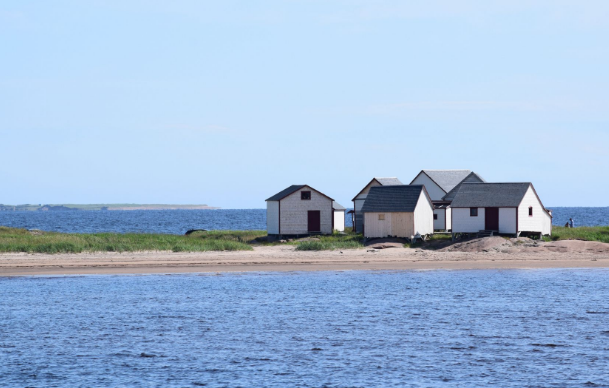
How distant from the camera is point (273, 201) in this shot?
63.1m

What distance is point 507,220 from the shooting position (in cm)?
5444

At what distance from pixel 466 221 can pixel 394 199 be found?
5.69 metres

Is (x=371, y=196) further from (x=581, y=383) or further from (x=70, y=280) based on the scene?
(x=581, y=383)

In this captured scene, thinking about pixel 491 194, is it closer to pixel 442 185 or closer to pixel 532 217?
→ pixel 532 217

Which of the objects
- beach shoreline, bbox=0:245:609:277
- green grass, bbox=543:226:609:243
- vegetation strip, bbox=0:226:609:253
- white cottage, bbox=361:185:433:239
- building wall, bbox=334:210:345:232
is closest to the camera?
beach shoreline, bbox=0:245:609:277

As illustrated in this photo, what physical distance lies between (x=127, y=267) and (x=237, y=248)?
37.8 feet

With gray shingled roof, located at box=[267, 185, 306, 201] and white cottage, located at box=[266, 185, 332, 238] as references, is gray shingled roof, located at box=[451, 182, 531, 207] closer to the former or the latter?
white cottage, located at box=[266, 185, 332, 238]

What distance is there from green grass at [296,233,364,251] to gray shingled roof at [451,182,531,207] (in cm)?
798

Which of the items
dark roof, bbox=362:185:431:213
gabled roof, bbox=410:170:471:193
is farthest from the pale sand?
gabled roof, bbox=410:170:471:193

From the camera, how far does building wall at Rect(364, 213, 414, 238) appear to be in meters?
56.0

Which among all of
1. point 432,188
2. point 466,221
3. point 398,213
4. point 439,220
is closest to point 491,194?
point 466,221

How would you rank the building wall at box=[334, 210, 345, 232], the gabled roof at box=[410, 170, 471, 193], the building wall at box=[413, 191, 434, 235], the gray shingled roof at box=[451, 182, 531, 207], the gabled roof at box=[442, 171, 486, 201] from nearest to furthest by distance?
the gray shingled roof at box=[451, 182, 531, 207] < the building wall at box=[413, 191, 434, 235] < the gabled roof at box=[442, 171, 486, 201] < the gabled roof at box=[410, 170, 471, 193] < the building wall at box=[334, 210, 345, 232]

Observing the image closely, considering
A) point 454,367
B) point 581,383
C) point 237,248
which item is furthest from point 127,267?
point 581,383

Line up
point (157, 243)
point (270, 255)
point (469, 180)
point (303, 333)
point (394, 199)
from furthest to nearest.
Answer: point (469, 180) < point (394, 199) < point (157, 243) < point (270, 255) < point (303, 333)
